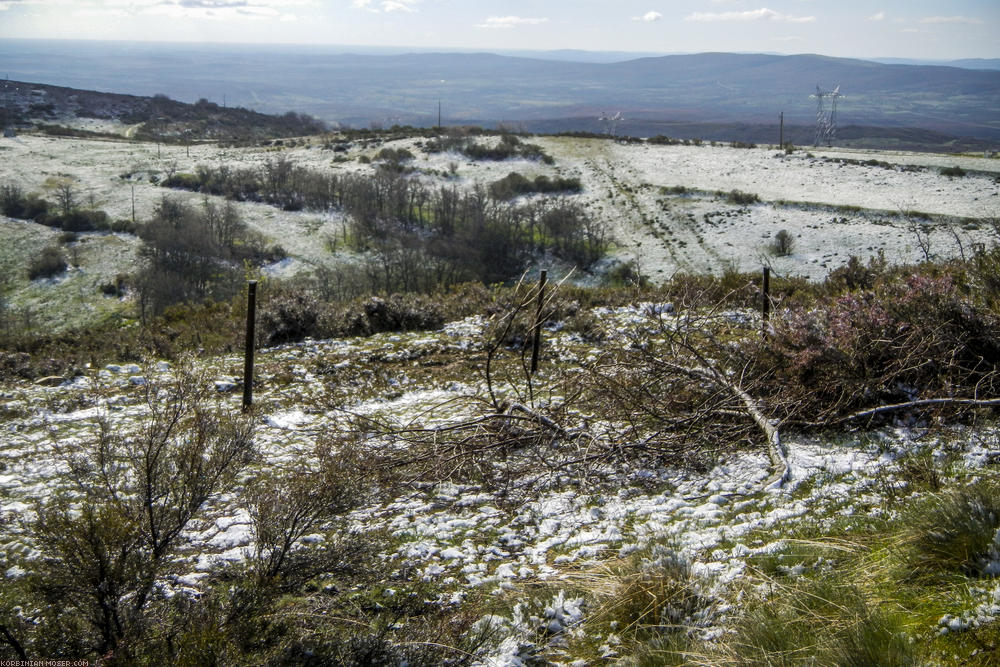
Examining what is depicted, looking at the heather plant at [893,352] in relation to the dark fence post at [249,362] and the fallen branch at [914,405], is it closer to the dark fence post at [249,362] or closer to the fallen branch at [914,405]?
the fallen branch at [914,405]

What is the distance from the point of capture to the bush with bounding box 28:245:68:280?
34.4 meters

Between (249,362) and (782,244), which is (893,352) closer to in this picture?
(249,362)

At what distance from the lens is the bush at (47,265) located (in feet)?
113

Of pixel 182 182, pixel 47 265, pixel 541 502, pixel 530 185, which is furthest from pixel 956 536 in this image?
pixel 182 182

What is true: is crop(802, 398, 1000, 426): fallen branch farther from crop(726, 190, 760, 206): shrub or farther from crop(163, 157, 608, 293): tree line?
crop(726, 190, 760, 206): shrub

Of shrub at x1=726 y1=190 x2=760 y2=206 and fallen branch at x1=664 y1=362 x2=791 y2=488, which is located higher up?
shrub at x1=726 y1=190 x2=760 y2=206

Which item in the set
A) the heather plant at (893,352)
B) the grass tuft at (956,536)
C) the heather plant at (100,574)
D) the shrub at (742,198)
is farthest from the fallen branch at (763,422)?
the shrub at (742,198)

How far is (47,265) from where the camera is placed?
114 feet

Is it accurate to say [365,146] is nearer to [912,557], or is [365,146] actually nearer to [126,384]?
[126,384]

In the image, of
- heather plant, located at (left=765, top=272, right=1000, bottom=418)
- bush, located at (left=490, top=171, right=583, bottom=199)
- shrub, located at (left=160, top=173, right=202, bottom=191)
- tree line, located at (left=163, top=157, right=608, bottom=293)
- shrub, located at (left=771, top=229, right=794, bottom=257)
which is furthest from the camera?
bush, located at (left=490, top=171, right=583, bottom=199)

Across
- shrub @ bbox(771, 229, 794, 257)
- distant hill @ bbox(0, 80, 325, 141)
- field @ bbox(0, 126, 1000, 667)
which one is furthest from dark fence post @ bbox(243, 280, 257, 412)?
distant hill @ bbox(0, 80, 325, 141)

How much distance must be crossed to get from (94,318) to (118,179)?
22.1 meters

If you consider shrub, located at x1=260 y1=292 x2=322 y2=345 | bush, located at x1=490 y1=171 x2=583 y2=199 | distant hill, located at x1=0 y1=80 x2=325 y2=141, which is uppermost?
distant hill, located at x1=0 y1=80 x2=325 y2=141

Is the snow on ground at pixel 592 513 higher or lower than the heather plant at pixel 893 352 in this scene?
lower
